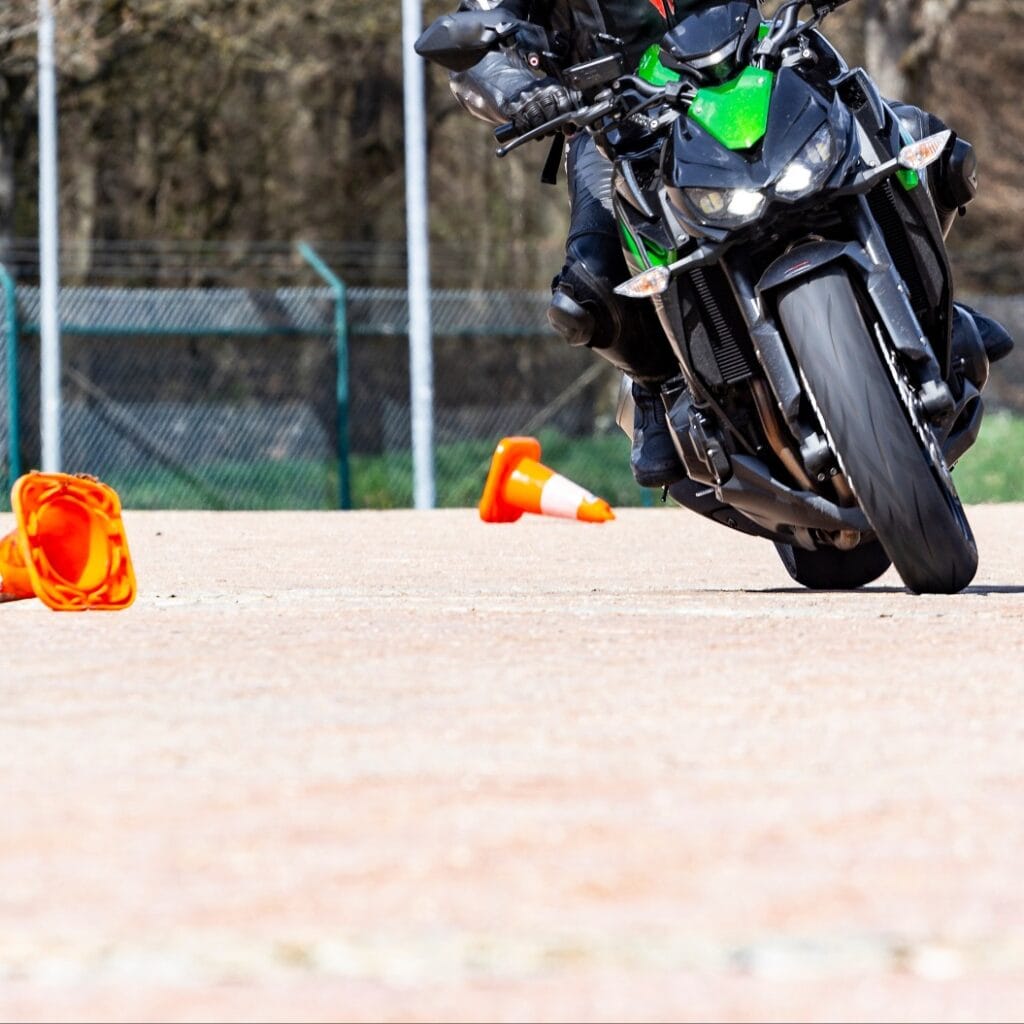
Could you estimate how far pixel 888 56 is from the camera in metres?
24.6

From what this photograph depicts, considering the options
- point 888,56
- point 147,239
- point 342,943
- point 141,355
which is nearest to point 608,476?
point 141,355

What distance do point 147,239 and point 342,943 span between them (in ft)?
89.0

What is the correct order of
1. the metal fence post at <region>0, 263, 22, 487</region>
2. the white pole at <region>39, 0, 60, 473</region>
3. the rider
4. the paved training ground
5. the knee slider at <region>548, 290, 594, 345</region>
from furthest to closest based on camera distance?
1. the white pole at <region>39, 0, 60, 473</region>
2. the metal fence post at <region>0, 263, 22, 487</region>
3. the knee slider at <region>548, 290, 594, 345</region>
4. the rider
5. the paved training ground

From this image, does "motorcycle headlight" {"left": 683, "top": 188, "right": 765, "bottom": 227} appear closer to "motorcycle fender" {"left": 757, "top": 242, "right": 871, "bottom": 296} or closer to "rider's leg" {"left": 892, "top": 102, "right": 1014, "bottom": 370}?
"motorcycle fender" {"left": 757, "top": 242, "right": 871, "bottom": 296}

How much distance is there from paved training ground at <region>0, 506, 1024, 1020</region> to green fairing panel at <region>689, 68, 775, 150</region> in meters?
1.14

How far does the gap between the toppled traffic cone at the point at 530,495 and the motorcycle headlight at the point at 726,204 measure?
6223 millimetres

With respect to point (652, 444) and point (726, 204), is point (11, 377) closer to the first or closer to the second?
point (652, 444)

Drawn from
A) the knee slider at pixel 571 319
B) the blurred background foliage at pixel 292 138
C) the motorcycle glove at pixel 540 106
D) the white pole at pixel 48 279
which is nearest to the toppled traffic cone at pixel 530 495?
the white pole at pixel 48 279

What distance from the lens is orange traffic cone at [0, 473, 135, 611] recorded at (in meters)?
6.09

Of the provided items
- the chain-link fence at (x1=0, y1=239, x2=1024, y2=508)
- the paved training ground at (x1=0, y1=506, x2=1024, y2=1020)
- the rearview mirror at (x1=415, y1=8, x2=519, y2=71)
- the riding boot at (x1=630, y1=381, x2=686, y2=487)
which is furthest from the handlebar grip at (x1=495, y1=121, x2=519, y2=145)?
the chain-link fence at (x1=0, y1=239, x2=1024, y2=508)

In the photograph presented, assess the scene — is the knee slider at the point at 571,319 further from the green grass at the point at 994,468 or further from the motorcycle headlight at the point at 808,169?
the green grass at the point at 994,468

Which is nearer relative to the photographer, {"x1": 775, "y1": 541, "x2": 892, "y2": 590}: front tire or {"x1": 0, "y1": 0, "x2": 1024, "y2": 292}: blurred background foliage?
{"x1": 775, "y1": 541, "x2": 892, "y2": 590}: front tire

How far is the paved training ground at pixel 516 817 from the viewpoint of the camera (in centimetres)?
226

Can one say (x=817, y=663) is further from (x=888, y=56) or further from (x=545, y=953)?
(x=888, y=56)
